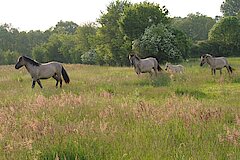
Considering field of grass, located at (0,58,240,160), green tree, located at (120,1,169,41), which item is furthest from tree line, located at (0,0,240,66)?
field of grass, located at (0,58,240,160)

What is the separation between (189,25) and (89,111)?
91.2 metres

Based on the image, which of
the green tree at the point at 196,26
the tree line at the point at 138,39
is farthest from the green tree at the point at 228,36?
the green tree at the point at 196,26

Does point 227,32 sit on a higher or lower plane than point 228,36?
higher

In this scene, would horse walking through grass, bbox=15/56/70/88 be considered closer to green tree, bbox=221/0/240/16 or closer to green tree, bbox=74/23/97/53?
green tree, bbox=74/23/97/53

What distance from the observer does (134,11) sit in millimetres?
45125

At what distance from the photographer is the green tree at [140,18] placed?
148ft

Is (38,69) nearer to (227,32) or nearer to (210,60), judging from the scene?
(210,60)

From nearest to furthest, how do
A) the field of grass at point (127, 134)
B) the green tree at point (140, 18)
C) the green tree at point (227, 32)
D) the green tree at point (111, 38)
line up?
the field of grass at point (127, 134), the green tree at point (140, 18), the green tree at point (111, 38), the green tree at point (227, 32)

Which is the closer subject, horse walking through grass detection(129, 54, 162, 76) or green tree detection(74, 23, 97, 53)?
horse walking through grass detection(129, 54, 162, 76)

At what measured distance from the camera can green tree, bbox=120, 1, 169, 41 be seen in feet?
148

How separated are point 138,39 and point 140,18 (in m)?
3.33

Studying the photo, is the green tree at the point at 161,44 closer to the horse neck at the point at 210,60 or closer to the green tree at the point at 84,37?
the horse neck at the point at 210,60

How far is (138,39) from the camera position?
144ft

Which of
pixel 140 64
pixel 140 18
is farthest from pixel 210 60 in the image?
pixel 140 18
